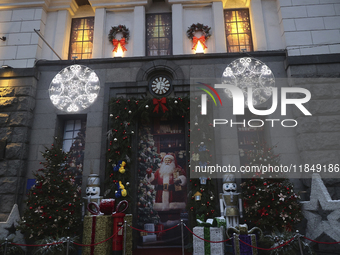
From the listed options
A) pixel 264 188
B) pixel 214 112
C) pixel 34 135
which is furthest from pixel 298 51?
pixel 34 135

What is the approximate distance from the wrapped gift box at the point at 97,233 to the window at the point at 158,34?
21.6ft

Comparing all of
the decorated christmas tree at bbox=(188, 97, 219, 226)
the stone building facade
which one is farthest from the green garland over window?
the decorated christmas tree at bbox=(188, 97, 219, 226)

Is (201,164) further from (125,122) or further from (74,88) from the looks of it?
(74,88)

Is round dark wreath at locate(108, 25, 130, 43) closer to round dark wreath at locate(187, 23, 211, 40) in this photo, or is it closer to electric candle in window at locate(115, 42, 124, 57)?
electric candle in window at locate(115, 42, 124, 57)

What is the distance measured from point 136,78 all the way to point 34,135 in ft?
13.9

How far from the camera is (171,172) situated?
905cm

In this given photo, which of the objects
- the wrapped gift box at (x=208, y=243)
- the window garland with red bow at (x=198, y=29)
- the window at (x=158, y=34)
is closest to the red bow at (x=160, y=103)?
the window at (x=158, y=34)

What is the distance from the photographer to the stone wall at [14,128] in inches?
333

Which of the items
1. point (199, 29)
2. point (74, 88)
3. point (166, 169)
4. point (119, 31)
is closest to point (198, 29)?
point (199, 29)

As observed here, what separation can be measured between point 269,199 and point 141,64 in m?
6.41

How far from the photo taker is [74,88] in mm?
9938

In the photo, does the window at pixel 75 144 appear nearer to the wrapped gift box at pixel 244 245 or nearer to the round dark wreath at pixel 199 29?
the round dark wreath at pixel 199 29

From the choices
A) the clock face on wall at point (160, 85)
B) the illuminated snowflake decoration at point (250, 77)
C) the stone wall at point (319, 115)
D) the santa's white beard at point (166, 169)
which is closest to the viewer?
the stone wall at point (319, 115)

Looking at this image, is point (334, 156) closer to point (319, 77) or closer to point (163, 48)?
point (319, 77)
